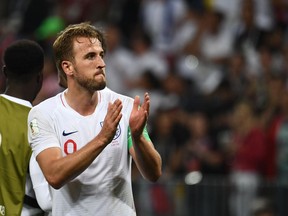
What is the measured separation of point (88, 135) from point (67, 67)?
542mm

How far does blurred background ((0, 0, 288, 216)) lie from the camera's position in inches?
465

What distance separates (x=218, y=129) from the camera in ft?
42.3

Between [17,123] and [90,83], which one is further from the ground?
[90,83]

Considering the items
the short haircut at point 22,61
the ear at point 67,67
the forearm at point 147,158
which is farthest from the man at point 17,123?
the forearm at point 147,158

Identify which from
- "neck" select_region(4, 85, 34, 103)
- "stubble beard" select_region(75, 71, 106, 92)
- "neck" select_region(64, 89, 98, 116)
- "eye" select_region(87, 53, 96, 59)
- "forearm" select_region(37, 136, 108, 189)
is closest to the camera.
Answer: "forearm" select_region(37, 136, 108, 189)

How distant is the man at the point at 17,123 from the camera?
7051 millimetres

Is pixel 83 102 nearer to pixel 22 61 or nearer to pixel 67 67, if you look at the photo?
pixel 67 67

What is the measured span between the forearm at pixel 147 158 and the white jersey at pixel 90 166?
0.21 metres

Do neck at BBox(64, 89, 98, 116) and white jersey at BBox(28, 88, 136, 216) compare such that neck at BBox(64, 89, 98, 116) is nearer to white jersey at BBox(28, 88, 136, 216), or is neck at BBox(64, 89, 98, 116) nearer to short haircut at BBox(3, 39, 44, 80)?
white jersey at BBox(28, 88, 136, 216)

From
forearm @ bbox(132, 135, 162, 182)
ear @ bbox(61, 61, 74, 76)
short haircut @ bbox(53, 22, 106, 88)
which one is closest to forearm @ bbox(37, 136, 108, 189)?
forearm @ bbox(132, 135, 162, 182)

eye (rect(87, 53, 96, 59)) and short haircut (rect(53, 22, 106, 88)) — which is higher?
short haircut (rect(53, 22, 106, 88))

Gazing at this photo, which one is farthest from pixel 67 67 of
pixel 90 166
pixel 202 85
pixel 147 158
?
pixel 202 85

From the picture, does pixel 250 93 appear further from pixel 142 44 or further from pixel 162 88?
pixel 142 44

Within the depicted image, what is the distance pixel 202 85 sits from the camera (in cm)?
1430
